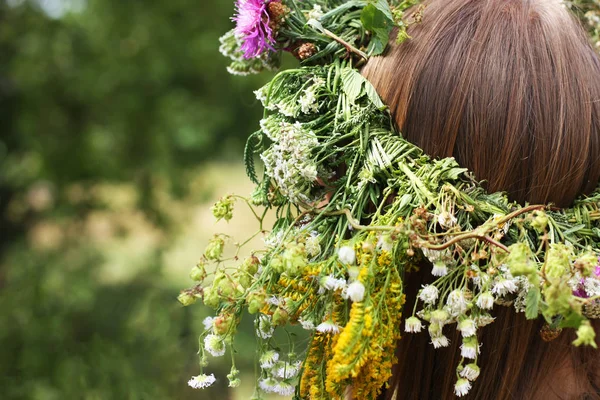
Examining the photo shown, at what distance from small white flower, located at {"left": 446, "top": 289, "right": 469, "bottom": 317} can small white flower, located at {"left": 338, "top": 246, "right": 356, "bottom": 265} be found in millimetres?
212

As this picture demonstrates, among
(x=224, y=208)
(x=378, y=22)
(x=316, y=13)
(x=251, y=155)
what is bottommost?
(x=224, y=208)

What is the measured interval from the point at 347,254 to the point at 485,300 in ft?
0.91

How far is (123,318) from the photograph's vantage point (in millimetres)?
5516

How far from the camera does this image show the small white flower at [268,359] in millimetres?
1340

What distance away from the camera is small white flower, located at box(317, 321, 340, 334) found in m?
1.25

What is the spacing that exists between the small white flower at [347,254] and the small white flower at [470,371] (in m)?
0.32

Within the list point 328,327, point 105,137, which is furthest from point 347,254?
point 105,137

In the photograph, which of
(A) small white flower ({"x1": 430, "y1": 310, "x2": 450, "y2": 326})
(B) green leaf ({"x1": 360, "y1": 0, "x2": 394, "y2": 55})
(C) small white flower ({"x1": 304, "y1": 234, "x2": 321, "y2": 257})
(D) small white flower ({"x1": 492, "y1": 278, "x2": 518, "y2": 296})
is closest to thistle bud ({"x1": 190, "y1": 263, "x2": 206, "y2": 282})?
(C) small white flower ({"x1": 304, "y1": 234, "x2": 321, "y2": 257})

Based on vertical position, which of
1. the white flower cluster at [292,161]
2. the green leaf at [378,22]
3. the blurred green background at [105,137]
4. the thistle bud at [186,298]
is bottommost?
the thistle bud at [186,298]

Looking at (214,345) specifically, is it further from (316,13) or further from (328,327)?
(316,13)

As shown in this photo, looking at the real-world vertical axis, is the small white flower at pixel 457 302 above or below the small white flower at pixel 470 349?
above

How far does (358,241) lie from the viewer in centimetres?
128

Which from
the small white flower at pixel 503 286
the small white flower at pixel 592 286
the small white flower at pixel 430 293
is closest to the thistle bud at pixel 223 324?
the small white flower at pixel 430 293

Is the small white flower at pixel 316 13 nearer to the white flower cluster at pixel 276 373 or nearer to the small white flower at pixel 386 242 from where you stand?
the small white flower at pixel 386 242
